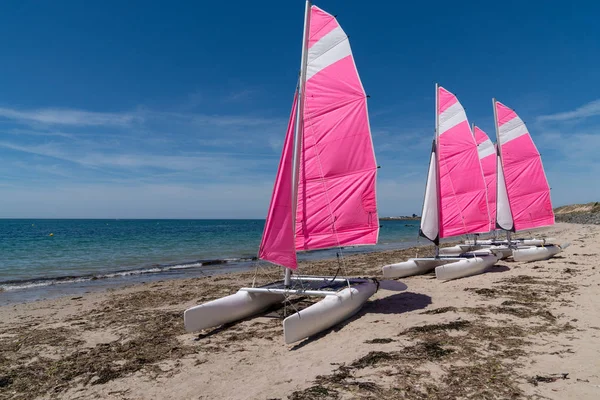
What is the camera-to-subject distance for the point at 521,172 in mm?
16469

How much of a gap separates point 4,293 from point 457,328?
51.0 feet

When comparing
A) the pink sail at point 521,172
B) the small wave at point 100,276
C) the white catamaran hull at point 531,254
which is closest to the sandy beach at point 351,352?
the white catamaran hull at point 531,254

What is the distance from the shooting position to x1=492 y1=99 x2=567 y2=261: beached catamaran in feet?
53.9

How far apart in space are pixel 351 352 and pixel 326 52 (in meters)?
6.22

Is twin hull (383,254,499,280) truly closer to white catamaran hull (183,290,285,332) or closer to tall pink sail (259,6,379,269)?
tall pink sail (259,6,379,269)

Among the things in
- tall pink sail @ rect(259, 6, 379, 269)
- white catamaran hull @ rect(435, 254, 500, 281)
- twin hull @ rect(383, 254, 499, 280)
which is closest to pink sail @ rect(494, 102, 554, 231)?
twin hull @ rect(383, 254, 499, 280)

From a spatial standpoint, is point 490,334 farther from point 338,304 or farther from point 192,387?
point 192,387

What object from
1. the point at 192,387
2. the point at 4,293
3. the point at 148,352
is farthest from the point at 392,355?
the point at 4,293

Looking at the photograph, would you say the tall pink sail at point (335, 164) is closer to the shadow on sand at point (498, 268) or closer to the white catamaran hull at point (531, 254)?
the shadow on sand at point (498, 268)

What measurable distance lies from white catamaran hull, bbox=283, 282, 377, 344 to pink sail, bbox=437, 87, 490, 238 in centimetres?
648

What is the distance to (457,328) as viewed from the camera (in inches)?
251

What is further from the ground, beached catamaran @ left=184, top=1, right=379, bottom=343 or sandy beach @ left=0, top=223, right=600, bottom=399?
beached catamaran @ left=184, top=1, right=379, bottom=343

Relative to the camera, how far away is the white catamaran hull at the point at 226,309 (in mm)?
7096

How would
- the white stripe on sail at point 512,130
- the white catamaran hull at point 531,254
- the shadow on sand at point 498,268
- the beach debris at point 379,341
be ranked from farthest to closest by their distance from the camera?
the white stripe on sail at point 512,130 → the white catamaran hull at point 531,254 → the shadow on sand at point 498,268 → the beach debris at point 379,341
